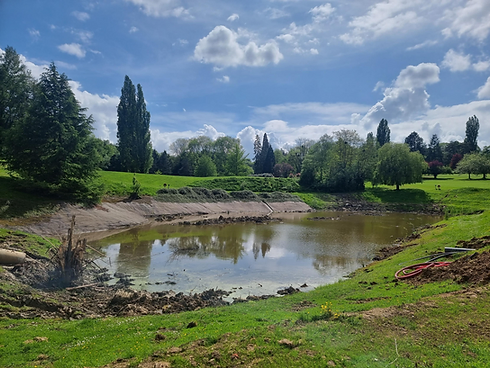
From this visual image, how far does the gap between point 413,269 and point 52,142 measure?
112 ft

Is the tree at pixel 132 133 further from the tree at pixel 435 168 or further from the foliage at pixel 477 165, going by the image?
the tree at pixel 435 168

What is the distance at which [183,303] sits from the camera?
517 inches

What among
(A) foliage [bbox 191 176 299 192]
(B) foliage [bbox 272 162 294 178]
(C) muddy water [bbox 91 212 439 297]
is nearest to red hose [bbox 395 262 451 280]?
(C) muddy water [bbox 91 212 439 297]

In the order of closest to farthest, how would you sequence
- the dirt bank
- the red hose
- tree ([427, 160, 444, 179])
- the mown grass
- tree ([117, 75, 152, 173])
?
the mown grass → the red hose → the dirt bank → tree ([117, 75, 152, 173]) → tree ([427, 160, 444, 179])

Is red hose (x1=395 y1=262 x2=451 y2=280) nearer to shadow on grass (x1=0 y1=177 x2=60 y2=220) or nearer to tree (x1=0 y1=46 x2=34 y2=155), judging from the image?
shadow on grass (x1=0 y1=177 x2=60 y2=220)

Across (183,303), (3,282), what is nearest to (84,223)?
(3,282)

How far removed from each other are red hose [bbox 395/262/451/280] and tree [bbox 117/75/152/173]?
226 feet

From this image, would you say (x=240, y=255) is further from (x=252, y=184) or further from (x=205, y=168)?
(x=205, y=168)

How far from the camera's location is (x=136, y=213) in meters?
42.0

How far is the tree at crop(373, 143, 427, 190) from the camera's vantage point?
66.9 metres

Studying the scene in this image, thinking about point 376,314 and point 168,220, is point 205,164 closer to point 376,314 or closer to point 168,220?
point 168,220

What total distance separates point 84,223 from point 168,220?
13.6 meters

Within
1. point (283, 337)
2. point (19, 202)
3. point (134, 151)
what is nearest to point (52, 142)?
point (19, 202)

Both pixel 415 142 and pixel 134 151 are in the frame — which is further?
pixel 415 142
